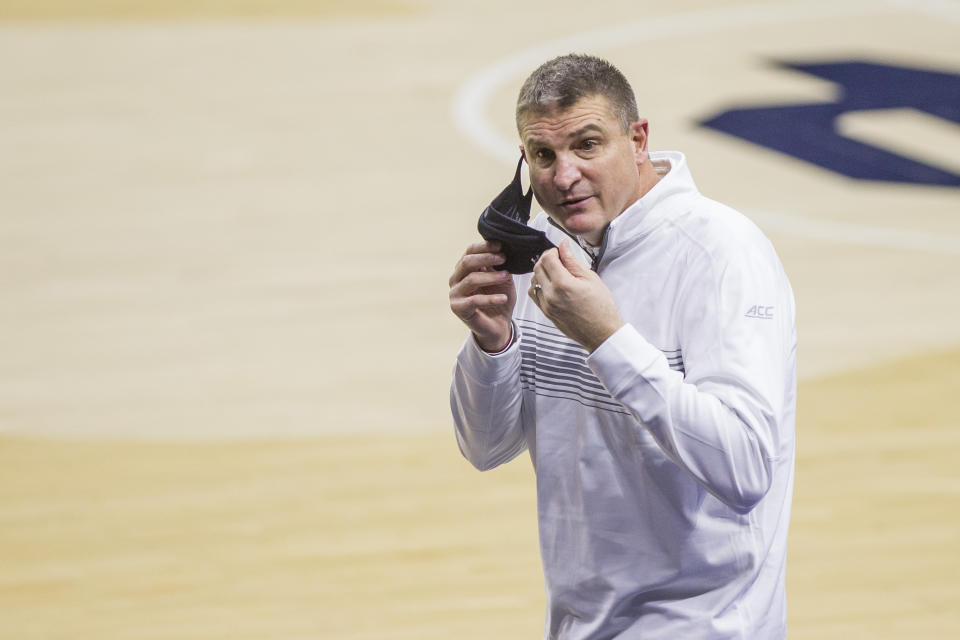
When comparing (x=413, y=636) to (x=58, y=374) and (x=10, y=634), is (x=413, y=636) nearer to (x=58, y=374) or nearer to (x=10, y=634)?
(x=10, y=634)

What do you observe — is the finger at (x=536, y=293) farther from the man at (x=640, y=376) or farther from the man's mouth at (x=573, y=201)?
the man's mouth at (x=573, y=201)

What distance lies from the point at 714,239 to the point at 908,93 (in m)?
8.99

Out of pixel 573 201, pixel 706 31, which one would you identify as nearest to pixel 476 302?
pixel 573 201

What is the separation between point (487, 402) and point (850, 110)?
336 inches

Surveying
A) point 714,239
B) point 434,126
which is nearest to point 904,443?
point 714,239

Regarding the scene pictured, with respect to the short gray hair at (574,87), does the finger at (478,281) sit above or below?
below

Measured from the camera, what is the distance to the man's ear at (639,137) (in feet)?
8.05

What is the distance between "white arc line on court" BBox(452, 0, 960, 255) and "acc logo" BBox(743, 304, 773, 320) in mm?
6120

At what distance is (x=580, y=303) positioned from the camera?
2.25m

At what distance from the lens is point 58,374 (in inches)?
266

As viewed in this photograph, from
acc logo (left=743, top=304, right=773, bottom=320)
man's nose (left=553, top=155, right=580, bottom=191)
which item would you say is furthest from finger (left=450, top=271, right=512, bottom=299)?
acc logo (left=743, top=304, right=773, bottom=320)

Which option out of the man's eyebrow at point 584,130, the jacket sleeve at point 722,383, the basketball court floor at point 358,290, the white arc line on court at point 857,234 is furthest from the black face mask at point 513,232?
the white arc line on court at point 857,234

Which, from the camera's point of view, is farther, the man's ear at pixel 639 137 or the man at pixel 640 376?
the man's ear at pixel 639 137

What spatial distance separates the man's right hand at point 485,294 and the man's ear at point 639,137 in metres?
0.29
